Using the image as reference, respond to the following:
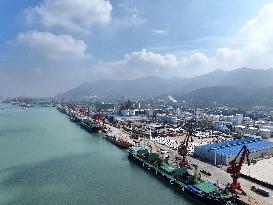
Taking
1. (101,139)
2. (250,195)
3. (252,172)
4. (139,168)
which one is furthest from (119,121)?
(250,195)

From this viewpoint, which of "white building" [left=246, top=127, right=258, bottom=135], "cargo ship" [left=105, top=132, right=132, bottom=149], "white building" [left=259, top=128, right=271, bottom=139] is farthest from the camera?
"white building" [left=246, top=127, right=258, bottom=135]

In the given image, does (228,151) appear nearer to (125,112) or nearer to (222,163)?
(222,163)

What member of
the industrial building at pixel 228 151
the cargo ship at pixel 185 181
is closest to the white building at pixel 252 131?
the industrial building at pixel 228 151

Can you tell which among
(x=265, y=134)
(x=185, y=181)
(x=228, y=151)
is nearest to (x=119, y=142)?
(x=228, y=151)

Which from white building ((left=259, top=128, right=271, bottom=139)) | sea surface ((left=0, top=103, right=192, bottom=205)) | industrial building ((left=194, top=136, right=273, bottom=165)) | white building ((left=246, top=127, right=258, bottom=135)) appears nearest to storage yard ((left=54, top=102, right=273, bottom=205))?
industrial building ((left=194, top=136, right=273, bottom=165))

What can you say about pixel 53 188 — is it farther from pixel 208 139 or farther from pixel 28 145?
pixel 208 139

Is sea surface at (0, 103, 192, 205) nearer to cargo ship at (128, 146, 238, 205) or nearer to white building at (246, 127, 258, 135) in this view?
cargo ship at (128, 146, 238, 205)
